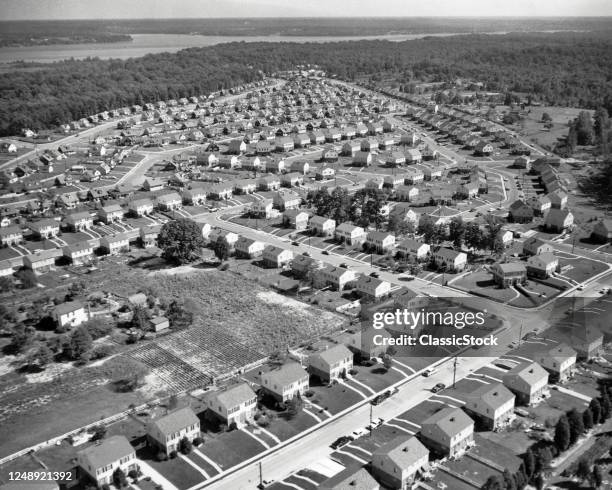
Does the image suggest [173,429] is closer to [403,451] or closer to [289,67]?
[403,451]

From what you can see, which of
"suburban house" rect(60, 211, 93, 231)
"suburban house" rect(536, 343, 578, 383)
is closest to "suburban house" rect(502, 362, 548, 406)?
"suburban house" rect(536, 343, 578, 383)

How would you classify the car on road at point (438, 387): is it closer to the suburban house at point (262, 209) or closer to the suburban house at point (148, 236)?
the suburban house at point (148, 236)

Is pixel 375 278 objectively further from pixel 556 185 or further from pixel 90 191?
pixel 90 191

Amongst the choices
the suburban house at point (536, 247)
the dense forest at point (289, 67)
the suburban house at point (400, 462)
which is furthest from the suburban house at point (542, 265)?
the dense forest at point (289, 67)

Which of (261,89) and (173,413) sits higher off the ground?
(261,89)

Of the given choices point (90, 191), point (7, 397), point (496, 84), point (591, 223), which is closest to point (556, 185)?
point (591, 223)

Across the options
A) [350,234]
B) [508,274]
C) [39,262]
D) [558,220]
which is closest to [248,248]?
[350,234]
